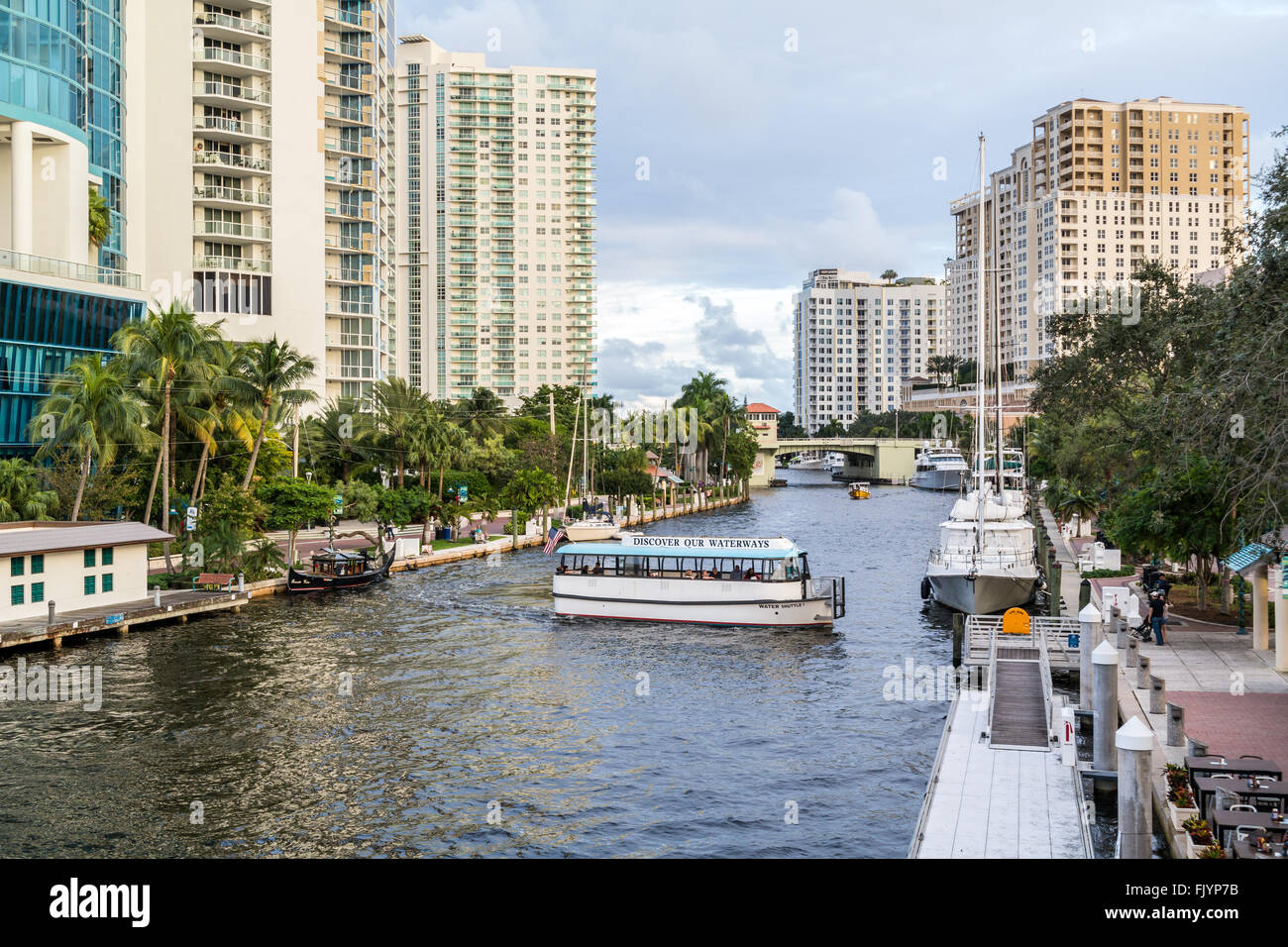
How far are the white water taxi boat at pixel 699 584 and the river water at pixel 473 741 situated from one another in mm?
971

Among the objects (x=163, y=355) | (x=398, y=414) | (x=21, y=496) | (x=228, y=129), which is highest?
(x=228, y=129)

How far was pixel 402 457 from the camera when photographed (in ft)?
285

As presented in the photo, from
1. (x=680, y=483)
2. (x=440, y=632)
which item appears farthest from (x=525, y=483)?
(x=680, y=483)

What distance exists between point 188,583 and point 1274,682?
153ft

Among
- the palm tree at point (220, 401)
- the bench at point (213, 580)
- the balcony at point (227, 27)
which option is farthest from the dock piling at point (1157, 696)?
the balcony at point (227, 27)

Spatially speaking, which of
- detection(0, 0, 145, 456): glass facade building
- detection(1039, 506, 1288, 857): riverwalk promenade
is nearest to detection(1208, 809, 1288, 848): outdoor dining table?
detection(1039, 506, 1288, 857): riverwalk promenade

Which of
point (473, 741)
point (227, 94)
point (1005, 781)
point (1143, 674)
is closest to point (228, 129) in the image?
point (227, 94)

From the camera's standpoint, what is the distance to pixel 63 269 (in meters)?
70.3

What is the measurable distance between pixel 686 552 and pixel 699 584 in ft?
5.65

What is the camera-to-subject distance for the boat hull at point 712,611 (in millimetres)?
48438

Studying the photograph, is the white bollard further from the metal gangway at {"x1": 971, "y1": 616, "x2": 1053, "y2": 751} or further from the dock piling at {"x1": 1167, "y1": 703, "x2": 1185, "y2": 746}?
the dock piling at {"x1": 1167, "y1": 703, "x2": 1185, "y2": 746}

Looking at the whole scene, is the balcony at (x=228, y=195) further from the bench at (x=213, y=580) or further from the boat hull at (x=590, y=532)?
the bench at (x=213, y=580)

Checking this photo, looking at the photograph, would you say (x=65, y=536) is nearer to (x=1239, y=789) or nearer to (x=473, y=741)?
(x=473, y=741)
